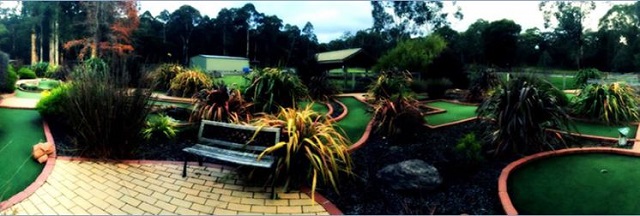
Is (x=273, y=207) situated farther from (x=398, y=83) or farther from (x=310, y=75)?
(x=310, y=75)

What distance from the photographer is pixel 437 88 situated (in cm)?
617

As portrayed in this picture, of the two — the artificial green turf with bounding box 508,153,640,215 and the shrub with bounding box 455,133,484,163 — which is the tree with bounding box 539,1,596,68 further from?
the shrub with bounding box 455,133,484,163

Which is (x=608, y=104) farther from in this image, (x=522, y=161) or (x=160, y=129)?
(x=160, y=129)

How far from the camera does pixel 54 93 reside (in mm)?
4543

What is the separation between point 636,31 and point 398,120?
4.41m

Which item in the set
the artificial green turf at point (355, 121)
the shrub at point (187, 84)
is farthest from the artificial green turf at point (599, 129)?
the shrub at point (187, 84)

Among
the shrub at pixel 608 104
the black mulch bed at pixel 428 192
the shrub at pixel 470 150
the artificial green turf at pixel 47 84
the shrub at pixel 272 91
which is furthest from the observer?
the shrub at pixel 272 91

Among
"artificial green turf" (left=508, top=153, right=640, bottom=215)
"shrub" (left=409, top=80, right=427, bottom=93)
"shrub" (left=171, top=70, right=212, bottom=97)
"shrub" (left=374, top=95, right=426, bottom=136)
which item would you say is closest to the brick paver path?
"artificial green turf" (left=508, top=153, right=640, bottom=215)

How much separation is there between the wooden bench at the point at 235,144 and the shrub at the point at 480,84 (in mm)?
4833

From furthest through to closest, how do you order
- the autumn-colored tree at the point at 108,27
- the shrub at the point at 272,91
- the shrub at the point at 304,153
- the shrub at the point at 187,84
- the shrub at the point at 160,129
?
the shrub at the point at 187,84, the autumn-colored tree at the point at 108,27, the shrub at the point at 272,91, the shrub at the point at 160,129, the shrub at the point at 304,153

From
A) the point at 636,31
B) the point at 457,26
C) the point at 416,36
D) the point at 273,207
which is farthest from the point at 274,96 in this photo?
the point at 636,31

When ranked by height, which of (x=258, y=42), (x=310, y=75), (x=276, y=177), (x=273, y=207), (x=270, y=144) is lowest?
(x=273, y=207)

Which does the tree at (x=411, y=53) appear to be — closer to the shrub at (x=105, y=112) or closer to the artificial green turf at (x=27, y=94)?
the shrub at (x=105, y=112)

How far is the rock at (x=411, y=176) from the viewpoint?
3107 mm
